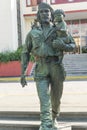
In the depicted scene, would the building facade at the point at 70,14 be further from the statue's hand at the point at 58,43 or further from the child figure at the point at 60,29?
the statue's hand at the point at 58,43

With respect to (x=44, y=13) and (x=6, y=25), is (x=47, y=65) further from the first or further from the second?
(x=6, y=25)

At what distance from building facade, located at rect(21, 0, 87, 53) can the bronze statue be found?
2865cm

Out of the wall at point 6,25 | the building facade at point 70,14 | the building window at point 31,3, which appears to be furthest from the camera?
the building window at point 31,3

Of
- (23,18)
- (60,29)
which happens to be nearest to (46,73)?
(60,29)

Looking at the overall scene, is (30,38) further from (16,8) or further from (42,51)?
(16,8)

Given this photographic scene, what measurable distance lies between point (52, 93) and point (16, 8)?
2920 centimetres

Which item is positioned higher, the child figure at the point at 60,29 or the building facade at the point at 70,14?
the child figure at the point at 60,29

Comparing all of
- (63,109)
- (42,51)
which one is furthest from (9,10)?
(42,51)

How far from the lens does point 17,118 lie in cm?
771

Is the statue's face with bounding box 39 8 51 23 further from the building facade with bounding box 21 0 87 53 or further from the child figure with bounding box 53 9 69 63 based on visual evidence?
the building facade with bounding box 21 0 87 53

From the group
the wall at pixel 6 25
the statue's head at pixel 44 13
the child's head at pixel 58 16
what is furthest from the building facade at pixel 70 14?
the child's head at pixel 58 16

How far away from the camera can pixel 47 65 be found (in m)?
5.77

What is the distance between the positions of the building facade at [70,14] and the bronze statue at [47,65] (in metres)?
28.7

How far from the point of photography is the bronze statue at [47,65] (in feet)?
18.6
